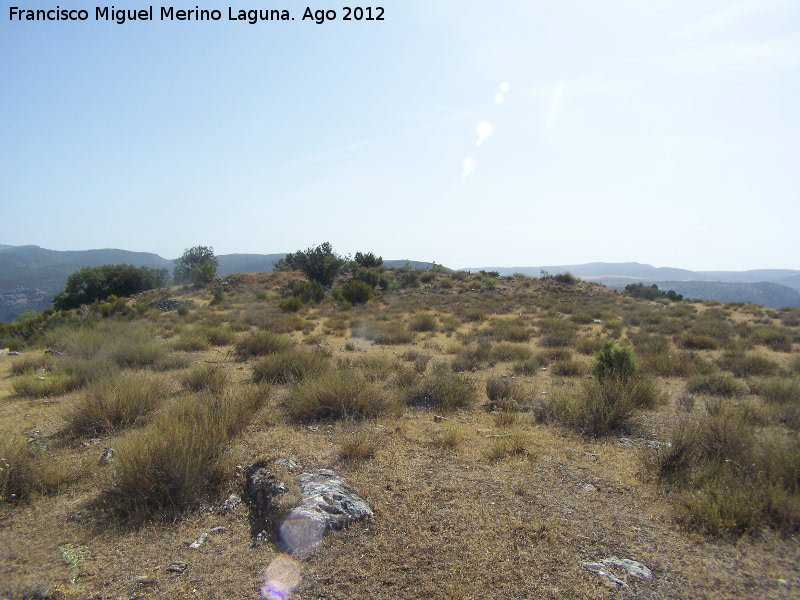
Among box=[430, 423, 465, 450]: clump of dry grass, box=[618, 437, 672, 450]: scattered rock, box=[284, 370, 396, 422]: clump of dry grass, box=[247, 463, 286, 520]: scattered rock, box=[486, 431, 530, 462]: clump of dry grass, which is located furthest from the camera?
box=[284, 370, 396, 422]: clump of dry grass

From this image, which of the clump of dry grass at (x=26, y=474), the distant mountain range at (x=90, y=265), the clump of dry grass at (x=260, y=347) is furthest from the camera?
the distant mountain range at (x=90, y=265)

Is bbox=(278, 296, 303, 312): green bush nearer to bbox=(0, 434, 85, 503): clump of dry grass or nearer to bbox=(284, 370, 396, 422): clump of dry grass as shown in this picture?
bbox=(284, 370, 396, 422): clump of dry grass

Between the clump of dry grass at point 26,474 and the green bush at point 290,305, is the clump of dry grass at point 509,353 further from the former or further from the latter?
the green bush at point 290,305

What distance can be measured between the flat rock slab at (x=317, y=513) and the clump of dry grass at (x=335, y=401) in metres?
2.24

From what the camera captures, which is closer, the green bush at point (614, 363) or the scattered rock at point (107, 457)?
the scattered rock at point (107, 457)

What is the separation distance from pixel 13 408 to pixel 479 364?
9.61 metres

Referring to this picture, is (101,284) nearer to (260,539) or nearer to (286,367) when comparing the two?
(286,367)

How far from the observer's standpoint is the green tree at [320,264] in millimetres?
34656

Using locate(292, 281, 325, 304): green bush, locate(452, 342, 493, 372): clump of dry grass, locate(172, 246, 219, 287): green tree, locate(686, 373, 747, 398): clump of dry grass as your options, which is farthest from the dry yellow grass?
locate(172, 246, 219, 287): green tree

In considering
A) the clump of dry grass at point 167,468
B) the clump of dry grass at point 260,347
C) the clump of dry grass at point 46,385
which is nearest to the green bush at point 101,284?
the clump of dry grass at point 260,347

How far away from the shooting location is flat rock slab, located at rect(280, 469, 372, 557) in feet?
11.8

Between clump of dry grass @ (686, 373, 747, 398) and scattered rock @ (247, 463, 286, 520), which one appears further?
clump of dry grass @ (686, 373, 747, 398)

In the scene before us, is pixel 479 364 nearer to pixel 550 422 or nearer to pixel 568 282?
pixel 550 422

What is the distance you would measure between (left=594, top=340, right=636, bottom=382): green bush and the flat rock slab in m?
6.26
